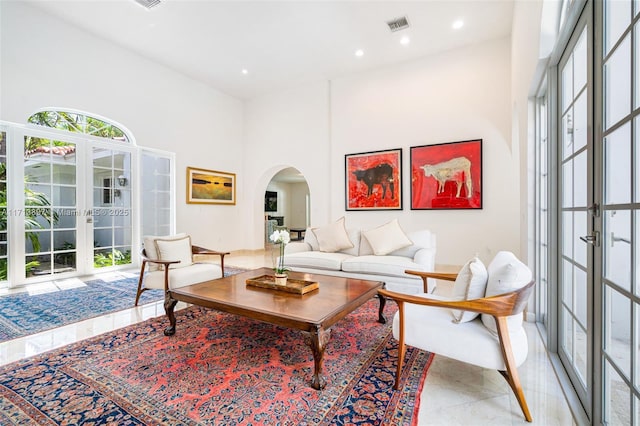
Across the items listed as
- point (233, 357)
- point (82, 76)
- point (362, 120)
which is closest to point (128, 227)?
point (82, 76)

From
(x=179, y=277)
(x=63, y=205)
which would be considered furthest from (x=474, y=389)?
(x=63, y=205)

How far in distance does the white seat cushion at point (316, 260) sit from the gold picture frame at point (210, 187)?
3.33 m

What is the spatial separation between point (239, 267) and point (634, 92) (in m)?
5.54

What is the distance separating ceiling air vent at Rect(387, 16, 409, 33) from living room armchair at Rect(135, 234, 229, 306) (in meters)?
4.27

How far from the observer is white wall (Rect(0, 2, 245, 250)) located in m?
4.06

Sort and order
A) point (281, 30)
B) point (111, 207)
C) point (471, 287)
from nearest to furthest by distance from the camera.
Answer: point (471, 287) → point (281, 30) → point (111, 207)

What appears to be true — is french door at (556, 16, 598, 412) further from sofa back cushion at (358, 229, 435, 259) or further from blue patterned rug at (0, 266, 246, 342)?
blue patterned rug at (0, 266, 246, 342)

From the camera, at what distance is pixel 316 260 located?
398 centimetres

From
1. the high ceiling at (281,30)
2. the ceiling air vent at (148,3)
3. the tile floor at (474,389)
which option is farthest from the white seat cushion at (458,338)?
the ceiling air vent at (148,3)

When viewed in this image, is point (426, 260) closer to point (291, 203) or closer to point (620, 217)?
point (620, 217)

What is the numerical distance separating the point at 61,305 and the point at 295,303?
120 inches

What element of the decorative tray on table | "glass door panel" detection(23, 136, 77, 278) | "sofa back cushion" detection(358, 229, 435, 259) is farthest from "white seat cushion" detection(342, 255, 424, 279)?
"glass door panel" detection(23, 136, 77, 278)

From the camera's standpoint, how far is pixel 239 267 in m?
5.66

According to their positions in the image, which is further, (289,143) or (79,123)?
(289,143)
